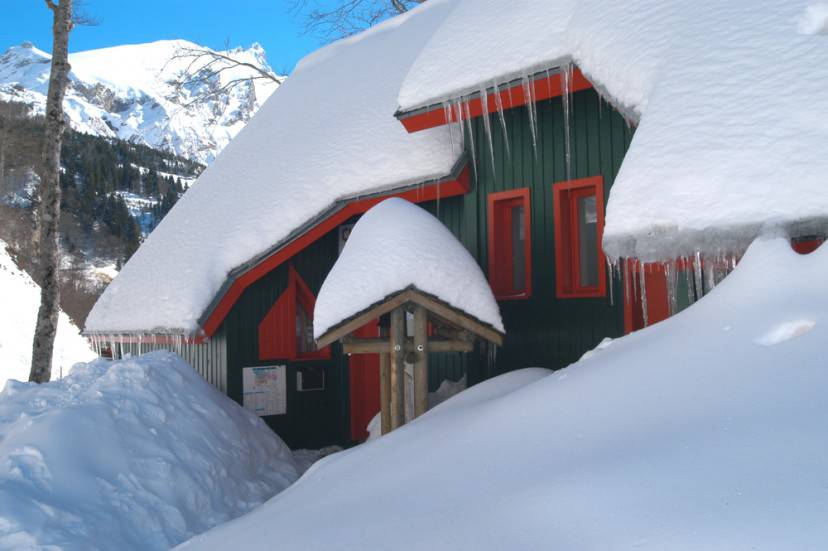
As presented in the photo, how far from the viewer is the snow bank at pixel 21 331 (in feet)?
73.3

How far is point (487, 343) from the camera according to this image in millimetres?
8359

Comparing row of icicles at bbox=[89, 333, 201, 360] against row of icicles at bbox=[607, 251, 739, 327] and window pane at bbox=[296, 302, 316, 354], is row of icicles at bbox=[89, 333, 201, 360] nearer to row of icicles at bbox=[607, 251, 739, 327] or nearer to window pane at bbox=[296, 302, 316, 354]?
window pane at bbox=[296, 302, 316, 354]

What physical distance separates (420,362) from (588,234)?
7.81ft

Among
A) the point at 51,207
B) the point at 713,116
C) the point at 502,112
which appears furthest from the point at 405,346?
the point at 51,207

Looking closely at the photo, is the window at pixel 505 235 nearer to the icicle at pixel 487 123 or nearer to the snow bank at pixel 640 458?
the icicle at pixel 487 123

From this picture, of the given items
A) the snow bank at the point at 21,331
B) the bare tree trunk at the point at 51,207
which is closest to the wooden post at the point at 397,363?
the bare tree trunk at the point at 51,207

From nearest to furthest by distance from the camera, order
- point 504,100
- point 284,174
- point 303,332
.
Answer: point 504,100 → point 284,174 → point 303,332

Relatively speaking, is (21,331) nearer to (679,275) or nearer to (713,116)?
(679,275)

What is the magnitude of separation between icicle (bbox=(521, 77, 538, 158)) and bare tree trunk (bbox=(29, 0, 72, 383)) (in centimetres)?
786

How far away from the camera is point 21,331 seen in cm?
2439

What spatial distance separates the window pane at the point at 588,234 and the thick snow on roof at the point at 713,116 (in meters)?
1.71

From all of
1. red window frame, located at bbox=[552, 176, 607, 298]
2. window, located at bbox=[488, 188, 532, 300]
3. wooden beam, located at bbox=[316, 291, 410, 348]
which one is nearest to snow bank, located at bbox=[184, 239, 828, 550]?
wooden beam, located at bbox=[316, 291, 410, 348]

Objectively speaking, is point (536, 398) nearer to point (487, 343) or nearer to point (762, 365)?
point (762, 365)

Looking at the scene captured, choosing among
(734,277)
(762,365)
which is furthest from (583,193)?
(762,365)
